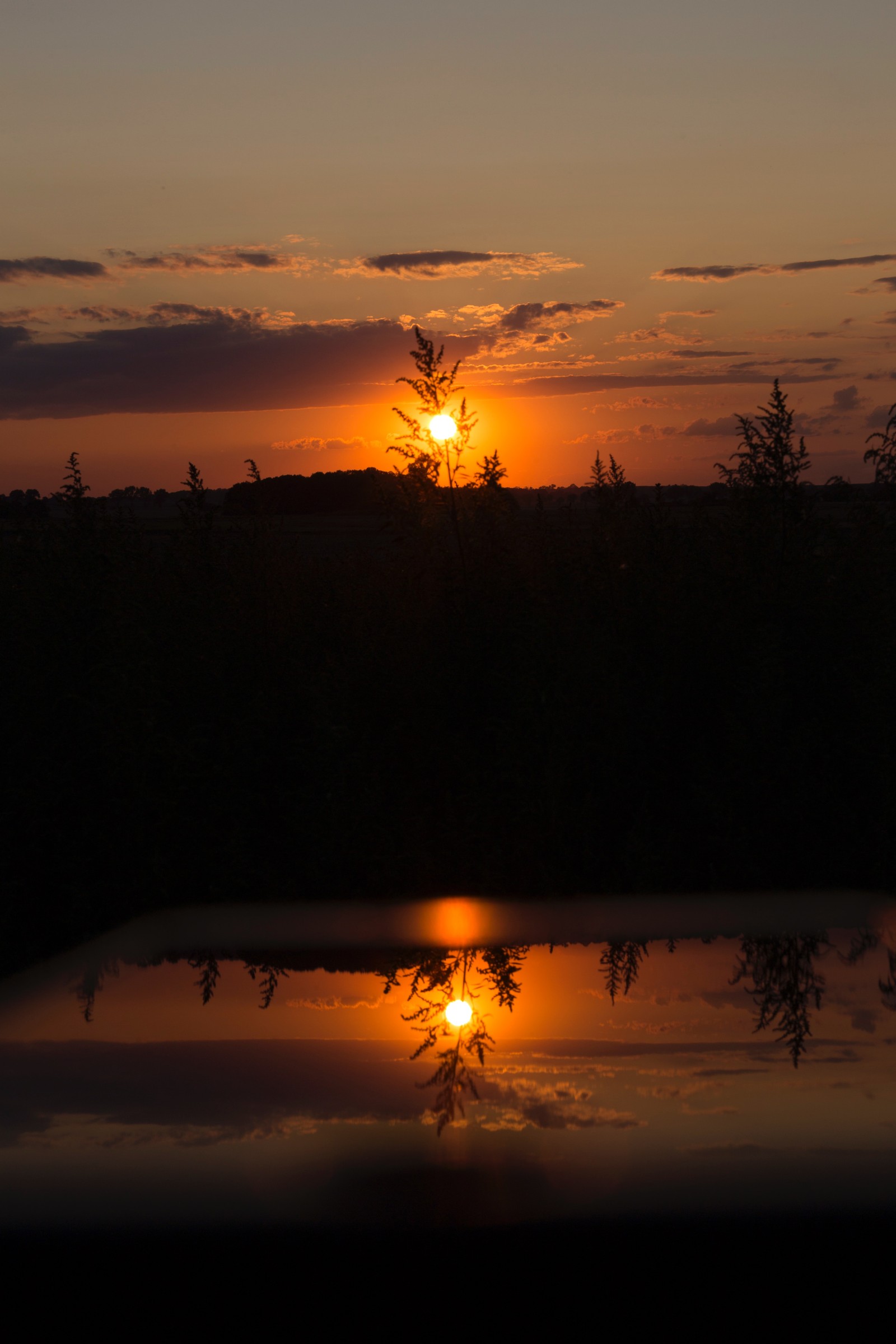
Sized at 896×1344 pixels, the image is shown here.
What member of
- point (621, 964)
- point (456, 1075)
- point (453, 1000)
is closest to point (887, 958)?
point (621, 964)

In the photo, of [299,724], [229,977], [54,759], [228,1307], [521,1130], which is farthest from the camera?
[299,724]

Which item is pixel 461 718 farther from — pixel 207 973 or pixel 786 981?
pixel 786 981

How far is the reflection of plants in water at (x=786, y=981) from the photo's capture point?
162cm

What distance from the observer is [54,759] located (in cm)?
628

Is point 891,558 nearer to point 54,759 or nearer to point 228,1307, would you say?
point 54,759

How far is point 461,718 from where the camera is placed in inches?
275

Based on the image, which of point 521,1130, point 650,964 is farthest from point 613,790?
point 521,1130

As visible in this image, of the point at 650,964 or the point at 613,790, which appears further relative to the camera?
the point at 613,790

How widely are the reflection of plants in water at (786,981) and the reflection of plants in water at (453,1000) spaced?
42 centimetres

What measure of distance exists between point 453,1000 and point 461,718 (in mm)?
5193

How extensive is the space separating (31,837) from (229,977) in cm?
483

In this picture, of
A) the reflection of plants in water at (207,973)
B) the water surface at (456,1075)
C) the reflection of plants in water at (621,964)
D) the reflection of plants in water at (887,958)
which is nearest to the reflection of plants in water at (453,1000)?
the water surface at (456,1075)

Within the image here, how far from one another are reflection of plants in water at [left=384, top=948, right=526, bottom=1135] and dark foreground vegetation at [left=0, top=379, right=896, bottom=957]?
4.00 m

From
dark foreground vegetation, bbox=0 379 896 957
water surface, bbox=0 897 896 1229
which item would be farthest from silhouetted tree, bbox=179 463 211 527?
water surface, bbox=0 897 896 1229
